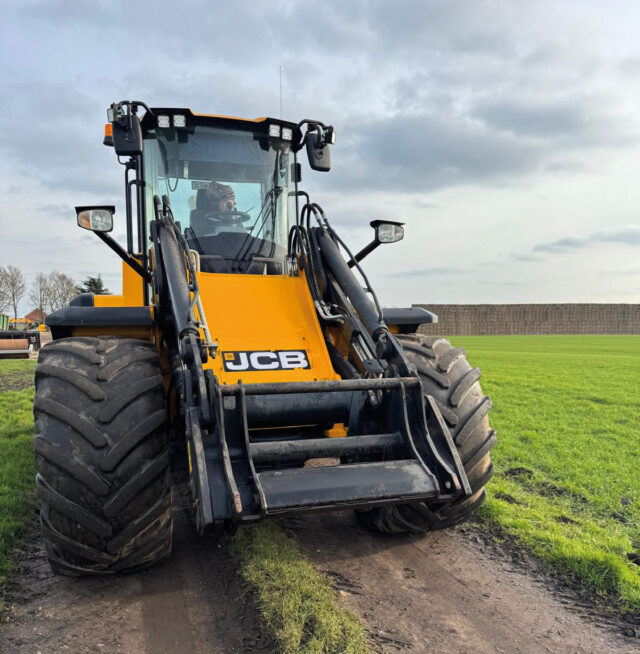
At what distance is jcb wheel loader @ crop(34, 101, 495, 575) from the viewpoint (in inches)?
129

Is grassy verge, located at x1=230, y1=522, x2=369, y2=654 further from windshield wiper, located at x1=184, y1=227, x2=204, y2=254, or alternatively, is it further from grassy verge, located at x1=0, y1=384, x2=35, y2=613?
windshield wiper, located at x1=184, y1=227, x2=204, y2=254

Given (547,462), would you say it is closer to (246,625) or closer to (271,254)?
(271,254)

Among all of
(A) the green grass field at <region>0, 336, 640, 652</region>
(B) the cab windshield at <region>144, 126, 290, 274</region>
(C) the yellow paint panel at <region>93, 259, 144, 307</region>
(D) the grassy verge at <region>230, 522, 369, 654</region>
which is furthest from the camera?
(C) the yellow paint panel at <region>93, 259, 144, 307</region>

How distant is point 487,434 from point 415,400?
75 cm

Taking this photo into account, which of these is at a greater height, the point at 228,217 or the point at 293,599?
the point at 228,217

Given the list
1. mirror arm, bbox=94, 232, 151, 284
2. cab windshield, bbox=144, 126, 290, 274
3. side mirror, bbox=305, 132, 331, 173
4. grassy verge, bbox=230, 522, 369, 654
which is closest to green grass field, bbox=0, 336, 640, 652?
grassy verge, bbox=230, 522, 369, 654

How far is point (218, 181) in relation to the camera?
516 cm

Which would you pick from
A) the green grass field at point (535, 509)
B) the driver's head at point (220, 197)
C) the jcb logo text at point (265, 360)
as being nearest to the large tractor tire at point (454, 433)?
the green grass field at point (535, 509)

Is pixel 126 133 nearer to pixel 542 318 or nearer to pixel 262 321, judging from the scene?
pixel 262 321

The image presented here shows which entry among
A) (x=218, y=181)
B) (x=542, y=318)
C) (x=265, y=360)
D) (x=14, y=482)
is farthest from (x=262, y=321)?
(x=542, y=318)

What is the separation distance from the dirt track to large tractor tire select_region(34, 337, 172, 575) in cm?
24

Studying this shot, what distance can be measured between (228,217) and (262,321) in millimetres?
1128

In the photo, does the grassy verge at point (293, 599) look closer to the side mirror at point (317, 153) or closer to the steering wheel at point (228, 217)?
the steering wheel at point (228, 217)

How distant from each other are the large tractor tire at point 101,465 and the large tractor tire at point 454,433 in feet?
5.16
